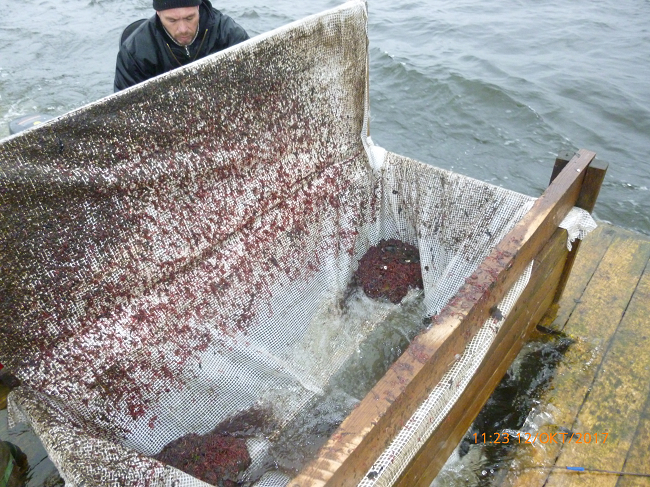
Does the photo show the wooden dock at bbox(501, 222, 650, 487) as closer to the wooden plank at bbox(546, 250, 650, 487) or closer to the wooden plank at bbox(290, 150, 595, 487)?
the wooden plank at bbox(546, 250, 650, 487)

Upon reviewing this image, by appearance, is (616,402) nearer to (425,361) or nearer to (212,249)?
(425,361)

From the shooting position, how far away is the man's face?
7.68 ft

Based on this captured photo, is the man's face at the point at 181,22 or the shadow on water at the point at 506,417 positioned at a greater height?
the man's face at the point at 181,22

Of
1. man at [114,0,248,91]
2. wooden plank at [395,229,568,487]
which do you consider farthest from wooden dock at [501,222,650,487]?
man at [114,0,248,91]

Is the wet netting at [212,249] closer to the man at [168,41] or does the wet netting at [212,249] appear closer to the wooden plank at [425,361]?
the wooden plank at [425,361]

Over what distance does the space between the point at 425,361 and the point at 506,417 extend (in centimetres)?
114

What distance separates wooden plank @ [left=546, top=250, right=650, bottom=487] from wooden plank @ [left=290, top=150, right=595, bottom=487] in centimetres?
86

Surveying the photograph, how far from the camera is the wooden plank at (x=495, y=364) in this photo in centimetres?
177

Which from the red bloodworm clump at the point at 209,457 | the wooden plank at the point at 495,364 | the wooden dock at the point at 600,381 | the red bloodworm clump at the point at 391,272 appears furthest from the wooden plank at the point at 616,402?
the red bloodworm clump at the point at 209,457

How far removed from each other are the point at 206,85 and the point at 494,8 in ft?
30.5

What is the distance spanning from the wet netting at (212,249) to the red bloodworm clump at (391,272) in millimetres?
36

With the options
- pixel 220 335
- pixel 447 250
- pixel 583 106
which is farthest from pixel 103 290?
pixel 583 106

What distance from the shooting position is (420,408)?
156cm
